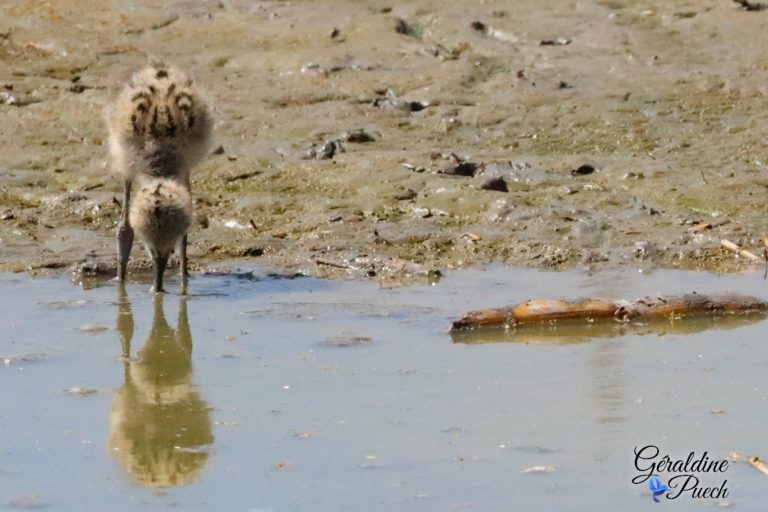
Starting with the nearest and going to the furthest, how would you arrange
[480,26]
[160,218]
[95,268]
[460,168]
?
[160,218], [95,268], [460,168], [480,26]

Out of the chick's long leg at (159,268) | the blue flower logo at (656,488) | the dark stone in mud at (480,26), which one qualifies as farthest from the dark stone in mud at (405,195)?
the blue flower logo at (656,488)

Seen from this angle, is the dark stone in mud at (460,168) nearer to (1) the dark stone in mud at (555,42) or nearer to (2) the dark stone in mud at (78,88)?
(1) the dark stone in mud at (555,42)

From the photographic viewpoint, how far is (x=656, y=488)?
4945mm

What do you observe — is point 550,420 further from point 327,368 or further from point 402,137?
point 402,137

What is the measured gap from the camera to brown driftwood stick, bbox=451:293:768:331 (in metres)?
7.15

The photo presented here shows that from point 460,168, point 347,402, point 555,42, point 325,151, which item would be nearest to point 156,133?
point 325,151

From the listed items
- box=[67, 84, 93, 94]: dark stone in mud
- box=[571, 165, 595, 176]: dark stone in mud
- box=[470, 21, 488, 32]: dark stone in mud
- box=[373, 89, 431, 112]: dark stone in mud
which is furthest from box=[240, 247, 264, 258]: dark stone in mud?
box=[470, 21, 488, 32]: dark stone in mud

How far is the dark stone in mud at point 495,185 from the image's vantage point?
953 cm

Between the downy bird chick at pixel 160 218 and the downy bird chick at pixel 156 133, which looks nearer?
the downy bird chick at pixel 160 218

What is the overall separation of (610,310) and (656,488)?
2374 mm

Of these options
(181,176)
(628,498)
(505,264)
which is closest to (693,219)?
(505,264)

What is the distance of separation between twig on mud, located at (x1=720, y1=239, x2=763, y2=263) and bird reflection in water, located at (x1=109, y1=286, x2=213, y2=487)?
122 inches

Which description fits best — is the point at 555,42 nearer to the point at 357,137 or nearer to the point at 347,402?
the point at 357,137

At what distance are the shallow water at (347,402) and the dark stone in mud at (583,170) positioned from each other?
77.5 inches
